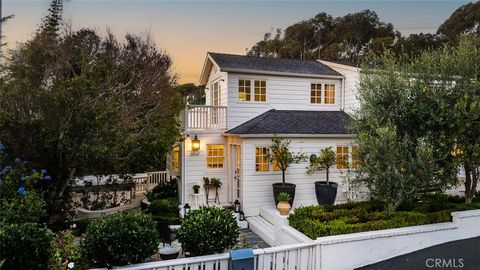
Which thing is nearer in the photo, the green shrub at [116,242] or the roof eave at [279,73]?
the green shrub at [116,242]

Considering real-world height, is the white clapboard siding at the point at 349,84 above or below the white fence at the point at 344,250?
above

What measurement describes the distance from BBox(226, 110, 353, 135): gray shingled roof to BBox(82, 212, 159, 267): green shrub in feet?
19.1

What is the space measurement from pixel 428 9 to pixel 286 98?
24.9 feet

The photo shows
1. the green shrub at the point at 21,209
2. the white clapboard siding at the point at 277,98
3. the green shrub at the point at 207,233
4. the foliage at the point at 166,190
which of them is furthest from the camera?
Result: the foliage at the point at 166,190

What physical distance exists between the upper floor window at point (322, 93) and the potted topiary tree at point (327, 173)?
3418mm

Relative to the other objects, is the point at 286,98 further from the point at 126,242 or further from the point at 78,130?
the point at 126,242

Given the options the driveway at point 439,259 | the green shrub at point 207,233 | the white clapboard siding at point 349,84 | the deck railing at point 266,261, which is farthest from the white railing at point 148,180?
the driveway at point 439,259

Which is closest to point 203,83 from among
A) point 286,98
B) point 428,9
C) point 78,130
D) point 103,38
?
point 286,98

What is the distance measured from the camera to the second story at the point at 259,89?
39.1ft

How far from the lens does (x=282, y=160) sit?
10148mm

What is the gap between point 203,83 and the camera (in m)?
15.8

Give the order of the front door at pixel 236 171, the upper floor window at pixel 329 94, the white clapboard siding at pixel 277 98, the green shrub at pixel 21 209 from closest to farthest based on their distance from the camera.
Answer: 1. the green shrub at pixel 21 209
2. the front door at pixel 236 171
3. the white clapboard siding at pixel 277 98
4. the upper floor window at pixel 329 94

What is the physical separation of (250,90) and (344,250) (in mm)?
7555

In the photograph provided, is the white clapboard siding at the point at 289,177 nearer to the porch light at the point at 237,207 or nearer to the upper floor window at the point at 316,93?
the porch light at the point at 237,207
